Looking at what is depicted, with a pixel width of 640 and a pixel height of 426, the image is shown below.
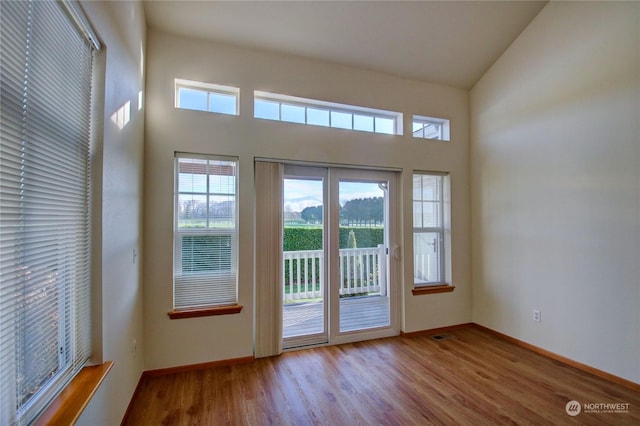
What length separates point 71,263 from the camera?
4.50ft

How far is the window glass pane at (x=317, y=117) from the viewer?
10.6ft

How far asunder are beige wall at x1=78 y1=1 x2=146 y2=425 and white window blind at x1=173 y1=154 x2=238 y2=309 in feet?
1.17

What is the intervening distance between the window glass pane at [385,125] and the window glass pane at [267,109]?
4.11 feet

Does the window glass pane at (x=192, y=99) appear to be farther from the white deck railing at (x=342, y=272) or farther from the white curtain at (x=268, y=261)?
the white deck railing at (x=342, y=272)

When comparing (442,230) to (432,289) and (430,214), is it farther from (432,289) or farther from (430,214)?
(432,289)

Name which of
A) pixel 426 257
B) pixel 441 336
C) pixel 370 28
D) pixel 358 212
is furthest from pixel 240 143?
pixel 441 336

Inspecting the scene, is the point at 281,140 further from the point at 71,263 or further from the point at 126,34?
the point at 71,263

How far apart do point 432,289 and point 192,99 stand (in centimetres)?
353

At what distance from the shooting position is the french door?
3.22 metres

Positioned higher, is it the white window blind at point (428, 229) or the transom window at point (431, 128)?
the transom window at point (431, 128)

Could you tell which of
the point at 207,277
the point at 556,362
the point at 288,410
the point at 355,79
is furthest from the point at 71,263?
the point at 556,362

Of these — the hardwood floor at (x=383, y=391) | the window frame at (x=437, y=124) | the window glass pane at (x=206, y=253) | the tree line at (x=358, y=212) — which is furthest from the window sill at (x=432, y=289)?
the window glass pane at (x=206, y=253)

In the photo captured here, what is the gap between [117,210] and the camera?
6.04 ft

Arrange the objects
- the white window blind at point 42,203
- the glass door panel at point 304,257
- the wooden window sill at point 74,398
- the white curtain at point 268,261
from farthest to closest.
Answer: the glass door panel at point 304,257
the white curtain at point 268,261
the wooden window sill at point 74,398
the white window blind at point 42,203
